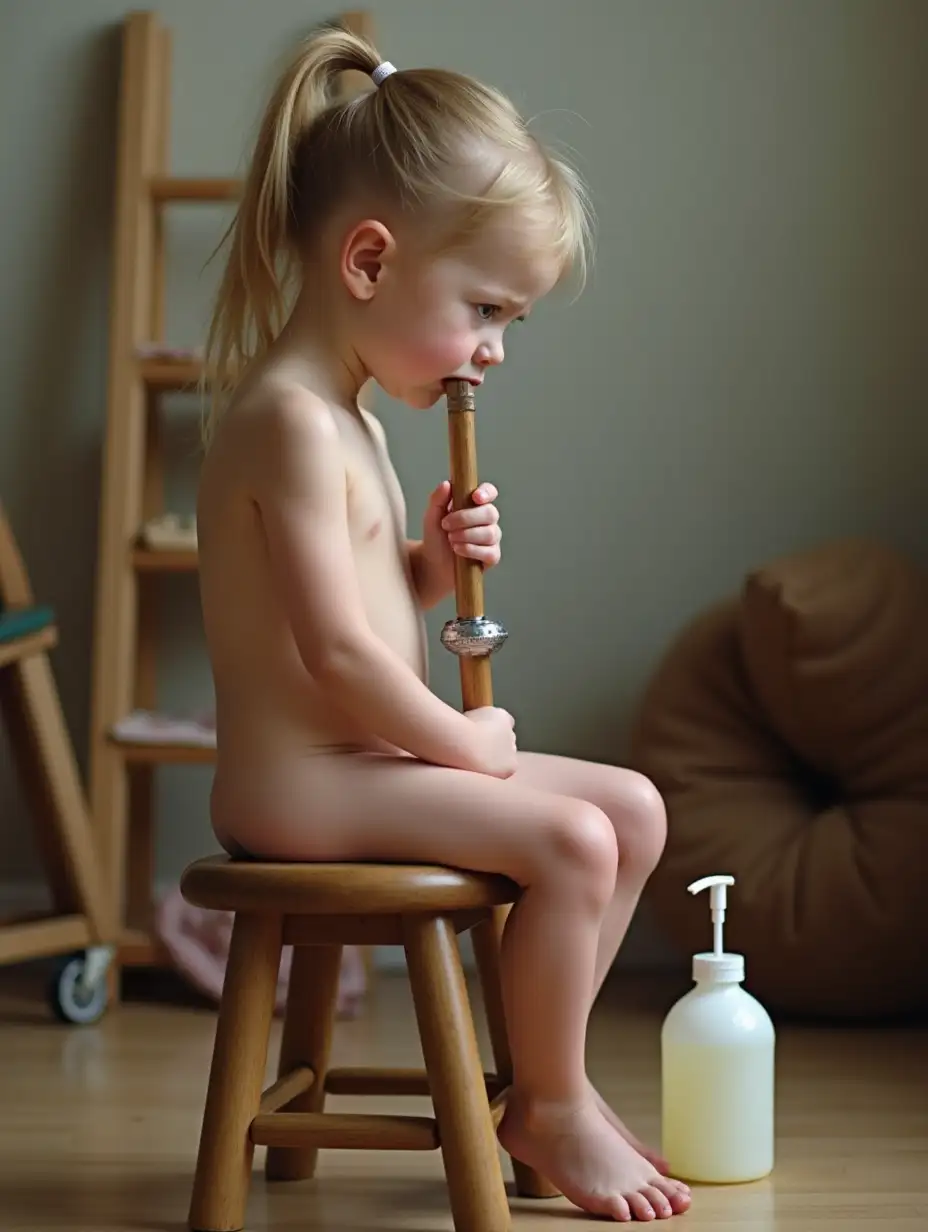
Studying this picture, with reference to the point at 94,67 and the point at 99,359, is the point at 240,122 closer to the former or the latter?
the point at 94,67

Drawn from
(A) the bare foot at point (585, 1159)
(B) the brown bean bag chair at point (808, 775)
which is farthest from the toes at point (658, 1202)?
(B) the brown bean bag chair at point (808, 775)

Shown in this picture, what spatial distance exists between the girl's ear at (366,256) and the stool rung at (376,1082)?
0.63 metres

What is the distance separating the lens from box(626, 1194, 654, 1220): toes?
1237 mm

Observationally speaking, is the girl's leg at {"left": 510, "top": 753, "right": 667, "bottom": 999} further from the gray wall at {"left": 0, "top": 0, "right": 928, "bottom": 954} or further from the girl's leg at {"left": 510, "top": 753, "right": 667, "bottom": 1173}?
the gray wall at {"left": 0, "top": 0, "right": 928, "bottom": 954}

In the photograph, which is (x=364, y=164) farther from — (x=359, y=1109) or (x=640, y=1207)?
(x=359, y=1109)

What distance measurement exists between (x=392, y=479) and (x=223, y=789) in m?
0.28

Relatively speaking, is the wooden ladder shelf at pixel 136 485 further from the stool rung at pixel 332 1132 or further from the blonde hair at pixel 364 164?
the stool rung at pixel 332 1132

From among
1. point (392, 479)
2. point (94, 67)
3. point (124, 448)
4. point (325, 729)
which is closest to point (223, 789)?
point (325, 729)

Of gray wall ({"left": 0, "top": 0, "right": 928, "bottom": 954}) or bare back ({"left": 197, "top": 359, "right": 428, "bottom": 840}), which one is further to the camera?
gray wall ({"left": 0, "top": 0, "right": 928, "bottom": 954})

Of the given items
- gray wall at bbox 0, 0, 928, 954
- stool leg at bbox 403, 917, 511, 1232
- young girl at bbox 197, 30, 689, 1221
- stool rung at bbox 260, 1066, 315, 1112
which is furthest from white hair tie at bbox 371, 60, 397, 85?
gray wall at bbox 0, 0, 928, 954

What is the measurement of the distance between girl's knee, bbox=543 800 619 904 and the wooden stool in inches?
2.0

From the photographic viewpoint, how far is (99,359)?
2.52 metres

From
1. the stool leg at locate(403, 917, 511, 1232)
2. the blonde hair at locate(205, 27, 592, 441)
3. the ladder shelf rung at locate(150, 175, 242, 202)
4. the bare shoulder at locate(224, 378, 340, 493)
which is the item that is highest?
the ladder shelf rung at locate(150, 175, 242, 202)

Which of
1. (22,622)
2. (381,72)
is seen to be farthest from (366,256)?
(22,622)
